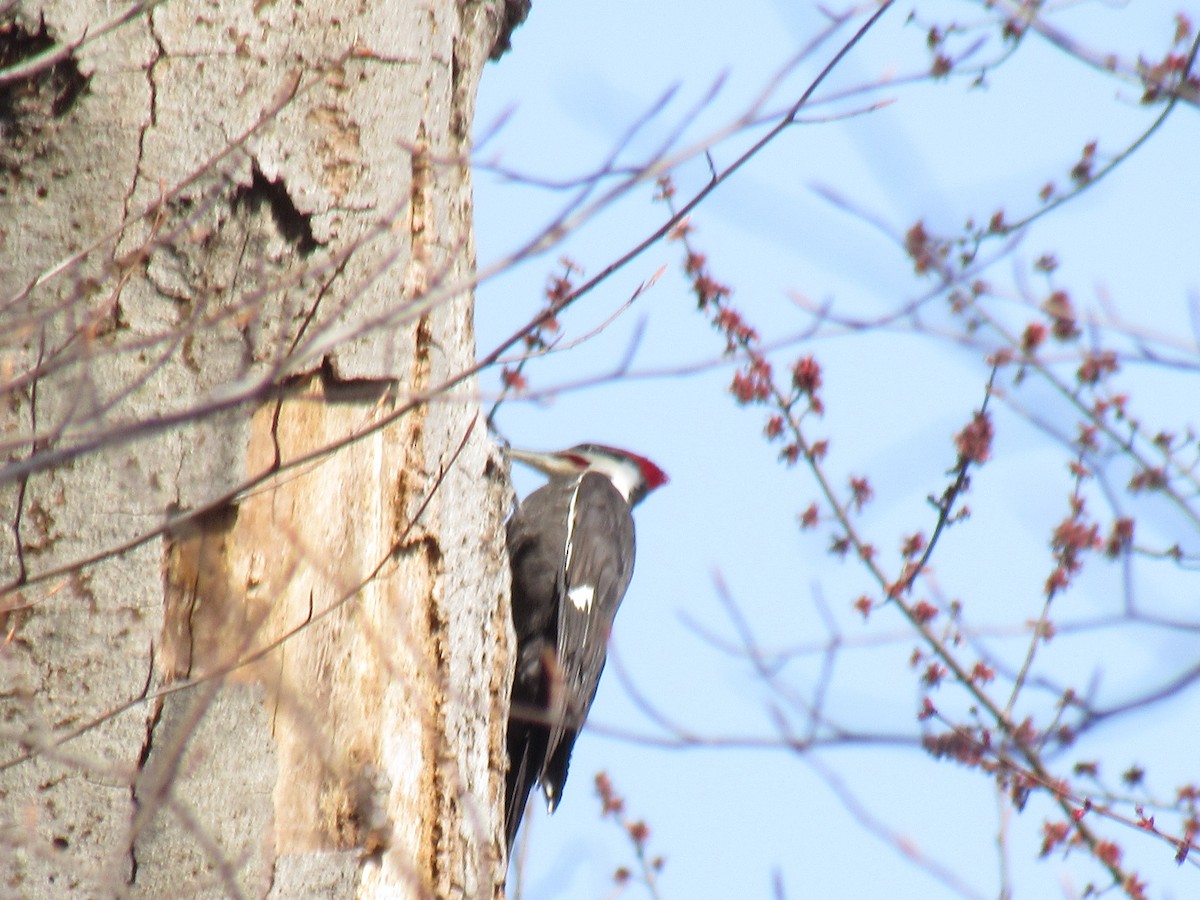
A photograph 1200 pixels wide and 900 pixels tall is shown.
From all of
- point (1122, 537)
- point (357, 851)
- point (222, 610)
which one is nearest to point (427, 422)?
point (222, 610)

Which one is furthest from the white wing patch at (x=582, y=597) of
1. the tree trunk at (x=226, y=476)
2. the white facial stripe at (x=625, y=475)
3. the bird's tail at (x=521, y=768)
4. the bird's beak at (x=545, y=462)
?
the white facial stripe at (x=625, y=475)

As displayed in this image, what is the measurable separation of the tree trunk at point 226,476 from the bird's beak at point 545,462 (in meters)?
2.00

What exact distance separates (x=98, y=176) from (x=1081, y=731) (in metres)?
1.83

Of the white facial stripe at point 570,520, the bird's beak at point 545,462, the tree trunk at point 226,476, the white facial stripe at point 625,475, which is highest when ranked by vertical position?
the white facial stripe at point 625,475

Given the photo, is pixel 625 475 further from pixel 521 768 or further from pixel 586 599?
pixel 521 768

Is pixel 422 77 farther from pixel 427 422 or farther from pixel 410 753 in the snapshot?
pixel 410 753

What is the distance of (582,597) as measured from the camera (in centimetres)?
405

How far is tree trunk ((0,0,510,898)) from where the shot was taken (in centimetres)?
230

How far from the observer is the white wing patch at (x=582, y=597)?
13.1 feet

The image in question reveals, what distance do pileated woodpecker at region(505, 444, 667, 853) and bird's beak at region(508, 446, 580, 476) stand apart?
270 mm

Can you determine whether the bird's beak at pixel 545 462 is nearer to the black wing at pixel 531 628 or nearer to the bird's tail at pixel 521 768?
the black wing at pixel 531 628

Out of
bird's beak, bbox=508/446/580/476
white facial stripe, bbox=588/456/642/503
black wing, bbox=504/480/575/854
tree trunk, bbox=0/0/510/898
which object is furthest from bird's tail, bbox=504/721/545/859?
white facial stripe, bbox=588/456/642/503

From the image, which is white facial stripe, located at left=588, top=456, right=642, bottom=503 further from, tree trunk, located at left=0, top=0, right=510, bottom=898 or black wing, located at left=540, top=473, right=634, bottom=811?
tree trunk, located at left=0, top=0, right=510, bottom=898

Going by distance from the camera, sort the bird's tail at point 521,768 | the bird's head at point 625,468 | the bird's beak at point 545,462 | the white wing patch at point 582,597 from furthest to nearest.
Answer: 1. the bird's head at point 625,468
2. the bird's beak at point 545,462
3. the white wing patch at point 582,597
4. the bird's tail at point 521,768
